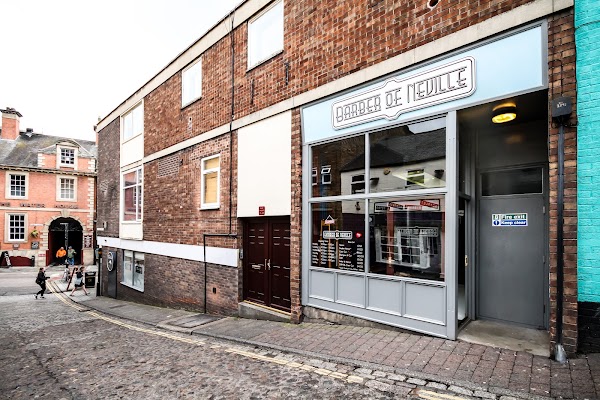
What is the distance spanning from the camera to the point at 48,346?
25.1 ft

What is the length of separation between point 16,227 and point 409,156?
37641 millimetres

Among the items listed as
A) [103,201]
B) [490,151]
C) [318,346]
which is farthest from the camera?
[103,201]

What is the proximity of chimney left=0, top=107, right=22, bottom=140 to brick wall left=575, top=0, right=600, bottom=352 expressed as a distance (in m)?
43.3

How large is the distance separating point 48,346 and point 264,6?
9.19 meters

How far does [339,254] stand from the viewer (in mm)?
6816

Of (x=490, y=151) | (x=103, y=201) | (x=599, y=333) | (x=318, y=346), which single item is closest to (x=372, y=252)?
(x=318, y=346)

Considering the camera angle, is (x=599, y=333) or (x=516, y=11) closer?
(x=599, y=333)

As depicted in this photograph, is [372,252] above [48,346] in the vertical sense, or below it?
above

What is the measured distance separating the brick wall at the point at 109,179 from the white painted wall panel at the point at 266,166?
10.4 meters

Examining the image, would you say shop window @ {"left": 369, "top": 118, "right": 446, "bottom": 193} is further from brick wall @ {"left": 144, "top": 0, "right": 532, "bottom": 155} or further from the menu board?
brick wall @ {"left": 144, "top": 0, "right": 532, "bottom": 155}

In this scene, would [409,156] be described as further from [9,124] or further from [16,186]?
[9,124]

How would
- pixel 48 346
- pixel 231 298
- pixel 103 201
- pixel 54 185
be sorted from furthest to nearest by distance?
pixel 54 185
pixel 103 201
pixel 231 298
pixel 48 346

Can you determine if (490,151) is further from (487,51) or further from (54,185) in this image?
(54,185)

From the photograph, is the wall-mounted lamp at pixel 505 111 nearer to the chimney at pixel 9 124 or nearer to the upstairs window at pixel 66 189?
the upstairs window at pixel 66 189
